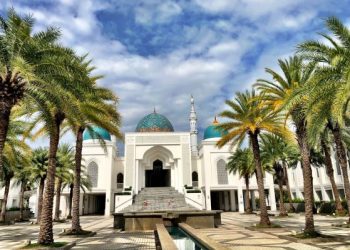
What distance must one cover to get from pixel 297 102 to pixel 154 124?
29.9 m

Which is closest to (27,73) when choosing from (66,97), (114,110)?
(66,97)

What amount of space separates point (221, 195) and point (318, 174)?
516 inches

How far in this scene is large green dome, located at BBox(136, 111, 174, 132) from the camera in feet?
136

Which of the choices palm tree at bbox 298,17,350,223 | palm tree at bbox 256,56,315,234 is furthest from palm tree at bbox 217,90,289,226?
palm tree at bbox 298,17,350,223

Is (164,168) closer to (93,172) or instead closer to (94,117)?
(93,172)

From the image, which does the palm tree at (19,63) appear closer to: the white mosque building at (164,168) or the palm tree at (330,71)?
the palm tree at (330,71)

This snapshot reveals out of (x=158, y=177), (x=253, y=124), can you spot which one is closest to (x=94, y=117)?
(x=253, y=124)

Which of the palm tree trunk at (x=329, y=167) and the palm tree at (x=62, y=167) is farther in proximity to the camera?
the palm tree at (x=62, y=167)

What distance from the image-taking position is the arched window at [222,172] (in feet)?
124

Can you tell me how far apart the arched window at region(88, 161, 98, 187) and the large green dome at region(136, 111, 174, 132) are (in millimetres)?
7832

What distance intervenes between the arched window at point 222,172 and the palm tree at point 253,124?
1944 cm

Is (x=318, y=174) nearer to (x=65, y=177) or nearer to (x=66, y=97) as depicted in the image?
(x=65, y=177)

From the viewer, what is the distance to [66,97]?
435 inches

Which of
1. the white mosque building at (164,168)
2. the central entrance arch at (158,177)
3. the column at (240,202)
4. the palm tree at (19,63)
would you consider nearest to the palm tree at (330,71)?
the palm tree at (19,63)
